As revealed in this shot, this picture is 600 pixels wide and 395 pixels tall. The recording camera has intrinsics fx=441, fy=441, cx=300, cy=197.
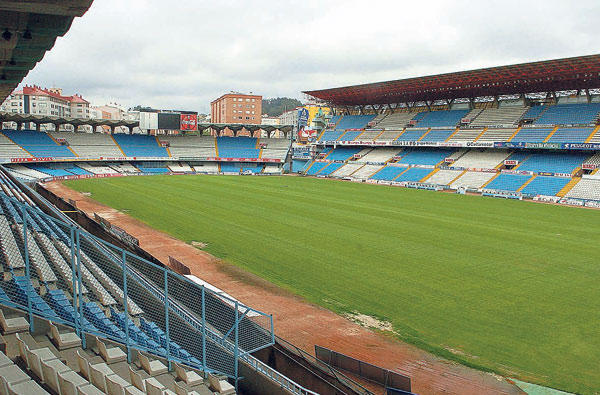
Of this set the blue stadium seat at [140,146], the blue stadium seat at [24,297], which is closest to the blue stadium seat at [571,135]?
the blue stadium seat at [24,297]

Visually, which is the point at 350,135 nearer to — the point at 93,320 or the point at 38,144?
the point at 38,144

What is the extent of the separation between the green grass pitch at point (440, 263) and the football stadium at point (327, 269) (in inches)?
4.0

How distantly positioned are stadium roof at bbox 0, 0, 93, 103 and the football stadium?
0.05 m

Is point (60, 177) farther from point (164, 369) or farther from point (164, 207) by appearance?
point (164, 369)

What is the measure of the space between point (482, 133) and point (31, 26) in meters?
53.6

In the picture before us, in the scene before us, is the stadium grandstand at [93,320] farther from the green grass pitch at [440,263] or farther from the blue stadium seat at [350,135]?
the blue stadium seat at [350,135]

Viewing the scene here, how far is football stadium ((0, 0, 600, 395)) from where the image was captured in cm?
729

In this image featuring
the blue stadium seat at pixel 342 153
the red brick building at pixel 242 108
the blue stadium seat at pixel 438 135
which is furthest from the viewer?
the red brick building at pixel 242 108

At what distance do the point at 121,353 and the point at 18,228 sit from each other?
133 inches

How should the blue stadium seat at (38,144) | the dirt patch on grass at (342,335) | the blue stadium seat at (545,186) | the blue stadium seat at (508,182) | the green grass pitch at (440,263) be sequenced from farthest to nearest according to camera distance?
the blue stadium seat at (38,144)
the blue stadium seat at (508,182)
the blue stadium seat at (545,186)
the green grass pitch at (440,263)
the dirt patch on grass at (342,335)

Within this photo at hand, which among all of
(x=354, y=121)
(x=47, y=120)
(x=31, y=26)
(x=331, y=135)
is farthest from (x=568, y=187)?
(x=47, y=120)

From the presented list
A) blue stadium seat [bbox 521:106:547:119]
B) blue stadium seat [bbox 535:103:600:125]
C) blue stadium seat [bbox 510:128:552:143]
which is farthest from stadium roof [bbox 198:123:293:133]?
blue stadium seat [bbox 535:103:600:125]

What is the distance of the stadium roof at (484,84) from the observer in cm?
4197

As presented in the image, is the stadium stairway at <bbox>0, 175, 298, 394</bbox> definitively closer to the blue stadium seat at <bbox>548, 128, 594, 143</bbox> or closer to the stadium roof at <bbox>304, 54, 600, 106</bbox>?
the stadium roof at <bbox>304, 54, 600, 106</bbox>
